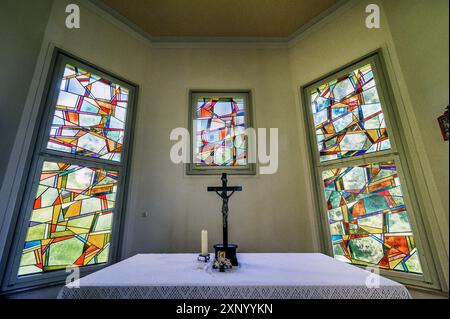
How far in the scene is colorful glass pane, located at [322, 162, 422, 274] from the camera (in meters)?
1.65

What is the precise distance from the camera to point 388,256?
5.55 feet

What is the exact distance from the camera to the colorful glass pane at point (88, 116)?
189cm

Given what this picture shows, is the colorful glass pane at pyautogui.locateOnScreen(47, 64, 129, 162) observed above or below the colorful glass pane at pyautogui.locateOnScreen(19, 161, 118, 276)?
above

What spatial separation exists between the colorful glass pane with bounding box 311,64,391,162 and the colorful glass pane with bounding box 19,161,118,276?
96.9 inches

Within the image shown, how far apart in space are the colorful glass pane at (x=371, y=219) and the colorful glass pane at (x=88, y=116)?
2469 mm

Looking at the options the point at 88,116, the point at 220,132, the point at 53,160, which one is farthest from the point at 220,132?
the point at 53,160

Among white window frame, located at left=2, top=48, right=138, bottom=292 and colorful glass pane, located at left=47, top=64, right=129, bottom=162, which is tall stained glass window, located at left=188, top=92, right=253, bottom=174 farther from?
colorful glass pane, located at left=47, top=64, right=129, bottom=162

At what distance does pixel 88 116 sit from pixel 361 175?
9.40ft

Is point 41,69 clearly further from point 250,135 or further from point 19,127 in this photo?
point 250,135

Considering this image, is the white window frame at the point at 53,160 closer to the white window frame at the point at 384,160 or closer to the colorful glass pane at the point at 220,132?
the colorful glass pane at the point at 220,132

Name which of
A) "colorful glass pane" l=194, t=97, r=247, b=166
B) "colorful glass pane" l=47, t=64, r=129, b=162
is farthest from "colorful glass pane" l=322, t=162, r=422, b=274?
"colorful glass pane" l=47, t=64, r=129, b=162

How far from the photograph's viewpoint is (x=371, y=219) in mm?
1803

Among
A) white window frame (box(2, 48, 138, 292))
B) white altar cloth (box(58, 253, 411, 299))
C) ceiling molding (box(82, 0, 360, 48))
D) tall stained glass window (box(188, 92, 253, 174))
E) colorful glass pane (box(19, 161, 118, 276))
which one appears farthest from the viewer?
ceiling molding (box(82, 0, 360, 48))

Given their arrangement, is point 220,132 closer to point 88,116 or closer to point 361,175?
point 88,116
